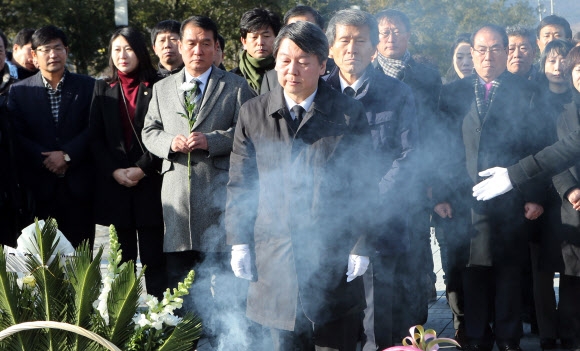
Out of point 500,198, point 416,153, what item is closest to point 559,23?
point 500,198

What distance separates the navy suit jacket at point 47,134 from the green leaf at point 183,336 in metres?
3.33

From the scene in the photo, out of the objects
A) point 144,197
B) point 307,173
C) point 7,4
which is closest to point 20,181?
point 144,197

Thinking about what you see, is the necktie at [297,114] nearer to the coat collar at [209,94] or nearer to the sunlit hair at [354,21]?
the sunlit hair at [354,21]

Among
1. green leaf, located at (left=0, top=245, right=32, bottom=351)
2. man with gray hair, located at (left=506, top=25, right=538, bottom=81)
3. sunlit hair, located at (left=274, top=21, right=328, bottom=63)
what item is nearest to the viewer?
green leaf, located at (left=0, top=245, right=32, bottom=351)

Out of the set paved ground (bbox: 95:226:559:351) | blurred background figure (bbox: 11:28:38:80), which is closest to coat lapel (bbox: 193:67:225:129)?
paved ground (bbox: 95:226:559:351)

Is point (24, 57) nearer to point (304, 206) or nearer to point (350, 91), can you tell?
point (350, 91)

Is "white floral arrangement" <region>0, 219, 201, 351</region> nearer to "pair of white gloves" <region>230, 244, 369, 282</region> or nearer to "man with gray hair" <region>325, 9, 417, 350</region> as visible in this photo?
"pair of white gloves" <region>230, 244, 369, 282</region>

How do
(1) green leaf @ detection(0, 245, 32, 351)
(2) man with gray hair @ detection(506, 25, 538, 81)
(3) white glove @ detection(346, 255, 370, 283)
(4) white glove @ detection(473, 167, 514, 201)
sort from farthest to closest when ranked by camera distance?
(2) man with gray hair @ detection(506, 25, 538, 81) < (4) white glove @ detection(473, 167, 514, 201) < (3) white glove @ detection(346, 255, 370, 283) < (1) green leaf @ detection(0, 245, 32, 351)

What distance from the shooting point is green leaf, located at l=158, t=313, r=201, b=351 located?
2768mm

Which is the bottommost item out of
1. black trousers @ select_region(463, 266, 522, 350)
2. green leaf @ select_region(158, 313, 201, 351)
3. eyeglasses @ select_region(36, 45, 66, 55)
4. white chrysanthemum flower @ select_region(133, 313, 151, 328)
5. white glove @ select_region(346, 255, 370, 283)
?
black trousers @ select_region(463, 266, 522, 350)

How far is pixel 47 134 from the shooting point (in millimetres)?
5980

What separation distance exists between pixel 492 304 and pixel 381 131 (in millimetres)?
1654

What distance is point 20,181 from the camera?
6.01 m

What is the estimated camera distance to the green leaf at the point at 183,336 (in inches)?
109
